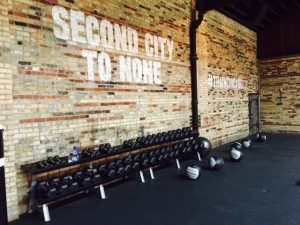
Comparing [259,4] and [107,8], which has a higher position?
[259,4]

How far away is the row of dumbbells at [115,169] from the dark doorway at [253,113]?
4.30 m

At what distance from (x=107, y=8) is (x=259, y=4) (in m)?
5.34

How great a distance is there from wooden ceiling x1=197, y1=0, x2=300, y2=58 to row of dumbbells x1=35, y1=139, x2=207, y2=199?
414cm

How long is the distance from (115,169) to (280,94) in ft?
23.4

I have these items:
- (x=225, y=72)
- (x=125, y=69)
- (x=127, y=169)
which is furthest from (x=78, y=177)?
(x=225, y=72)

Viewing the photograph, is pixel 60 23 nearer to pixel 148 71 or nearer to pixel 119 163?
pixel 148 71

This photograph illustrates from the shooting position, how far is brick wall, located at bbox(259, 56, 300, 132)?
8664mm

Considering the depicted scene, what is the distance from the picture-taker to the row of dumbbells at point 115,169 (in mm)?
3011

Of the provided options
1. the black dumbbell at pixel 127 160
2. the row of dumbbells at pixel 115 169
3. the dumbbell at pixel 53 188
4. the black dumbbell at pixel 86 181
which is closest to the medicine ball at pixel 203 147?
the row of dumbbells at pixel 115 169

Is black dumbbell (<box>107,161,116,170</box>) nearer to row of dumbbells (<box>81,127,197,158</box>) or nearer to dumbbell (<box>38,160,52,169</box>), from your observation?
row of dumbbells (<box>81,127,197,158</box>)

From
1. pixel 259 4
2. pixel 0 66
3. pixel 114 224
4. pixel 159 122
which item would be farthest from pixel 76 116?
pixel 259 4

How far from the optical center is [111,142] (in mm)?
4172

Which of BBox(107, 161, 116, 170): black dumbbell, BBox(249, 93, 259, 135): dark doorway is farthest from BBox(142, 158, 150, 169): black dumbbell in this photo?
BBox(249, 93, 259, 135): dark doorway

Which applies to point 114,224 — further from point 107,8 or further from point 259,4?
point 259,4
